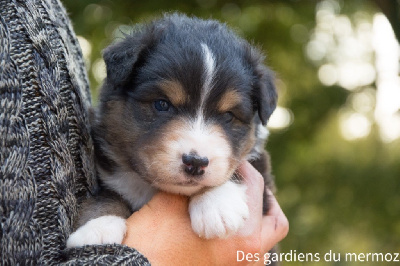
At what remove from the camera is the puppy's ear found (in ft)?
10.7

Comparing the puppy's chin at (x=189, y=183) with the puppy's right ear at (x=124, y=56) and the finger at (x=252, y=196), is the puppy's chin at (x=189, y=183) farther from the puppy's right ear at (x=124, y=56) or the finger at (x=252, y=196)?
the puppy's right ear at (x=124, y=56)

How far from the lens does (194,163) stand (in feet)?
8.61

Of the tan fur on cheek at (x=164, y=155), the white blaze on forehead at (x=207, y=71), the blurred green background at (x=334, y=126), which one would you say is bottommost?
the blurred green background at (x=334, y=126)

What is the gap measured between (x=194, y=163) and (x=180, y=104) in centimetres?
40

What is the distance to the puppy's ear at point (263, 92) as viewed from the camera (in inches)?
128

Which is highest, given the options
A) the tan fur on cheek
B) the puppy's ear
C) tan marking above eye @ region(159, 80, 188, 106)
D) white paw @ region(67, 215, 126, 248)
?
tan marking above eye @ region(159, 80, 188, 106)

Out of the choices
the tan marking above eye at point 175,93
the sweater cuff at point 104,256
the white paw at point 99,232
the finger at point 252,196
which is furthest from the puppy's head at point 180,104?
the sweater cuff at point 104,256

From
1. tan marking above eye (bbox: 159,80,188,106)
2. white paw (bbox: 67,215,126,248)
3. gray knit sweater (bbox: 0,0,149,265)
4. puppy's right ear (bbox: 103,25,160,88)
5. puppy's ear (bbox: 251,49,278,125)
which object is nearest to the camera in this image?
gray knit sweater (bbox: 0,0,149,265)

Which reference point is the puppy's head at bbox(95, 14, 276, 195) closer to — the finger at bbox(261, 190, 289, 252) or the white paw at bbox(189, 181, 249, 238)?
the white paw at bbox(189, 181, 249, 238)

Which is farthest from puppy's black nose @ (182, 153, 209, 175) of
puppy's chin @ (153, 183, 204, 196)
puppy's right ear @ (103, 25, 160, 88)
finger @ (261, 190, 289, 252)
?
finger @ (261, 190, 289, 252)

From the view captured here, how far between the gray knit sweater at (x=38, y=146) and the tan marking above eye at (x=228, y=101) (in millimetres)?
792

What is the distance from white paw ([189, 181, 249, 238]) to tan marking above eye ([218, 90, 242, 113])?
17.0 inches

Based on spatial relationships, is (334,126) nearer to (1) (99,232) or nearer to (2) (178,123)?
(2) (178,123)

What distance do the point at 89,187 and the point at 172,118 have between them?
584 millimetres
